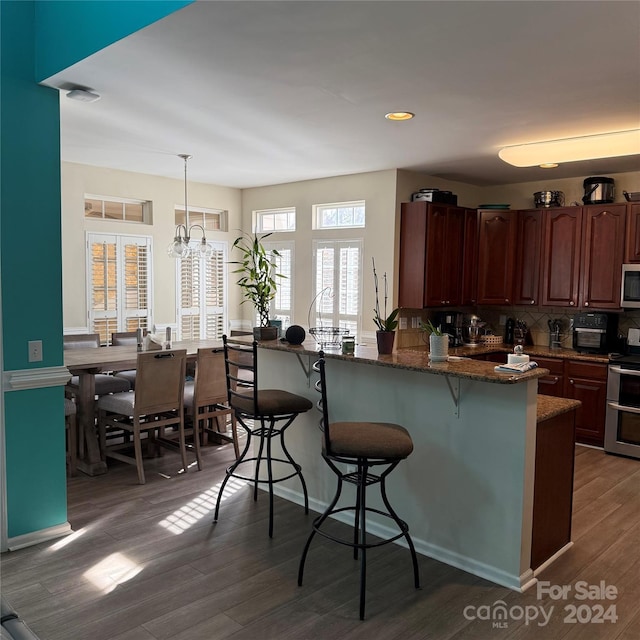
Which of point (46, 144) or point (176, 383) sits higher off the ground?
point (46, 144)

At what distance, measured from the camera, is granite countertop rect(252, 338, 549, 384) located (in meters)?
2.74

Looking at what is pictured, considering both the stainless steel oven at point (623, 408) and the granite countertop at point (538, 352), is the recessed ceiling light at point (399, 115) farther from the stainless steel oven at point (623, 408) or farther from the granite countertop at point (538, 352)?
the stainless steel oven at point (623, 408)

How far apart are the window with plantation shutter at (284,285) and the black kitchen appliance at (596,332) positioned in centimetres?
327

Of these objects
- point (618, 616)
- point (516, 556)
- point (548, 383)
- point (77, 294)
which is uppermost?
point (77, 294)

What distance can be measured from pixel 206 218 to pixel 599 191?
4598mm

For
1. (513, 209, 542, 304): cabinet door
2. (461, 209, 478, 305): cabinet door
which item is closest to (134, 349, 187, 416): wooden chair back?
(461, 209, 478, 305): cabinet door

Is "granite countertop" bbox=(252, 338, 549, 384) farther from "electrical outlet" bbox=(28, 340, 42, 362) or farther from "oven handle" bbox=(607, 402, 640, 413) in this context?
"oven handle" bbox=(607, 402, 640, 413)

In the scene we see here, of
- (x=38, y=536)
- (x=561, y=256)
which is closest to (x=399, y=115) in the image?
(x=561, y=256)

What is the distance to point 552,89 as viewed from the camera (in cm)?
322

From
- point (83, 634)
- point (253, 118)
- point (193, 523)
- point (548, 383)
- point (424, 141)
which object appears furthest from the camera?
point (548, 383)

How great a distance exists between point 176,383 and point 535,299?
386 cm

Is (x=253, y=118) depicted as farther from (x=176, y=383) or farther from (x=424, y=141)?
(x=176, y=383)

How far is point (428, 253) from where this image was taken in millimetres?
5660

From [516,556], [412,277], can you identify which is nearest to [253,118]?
[412,277]
